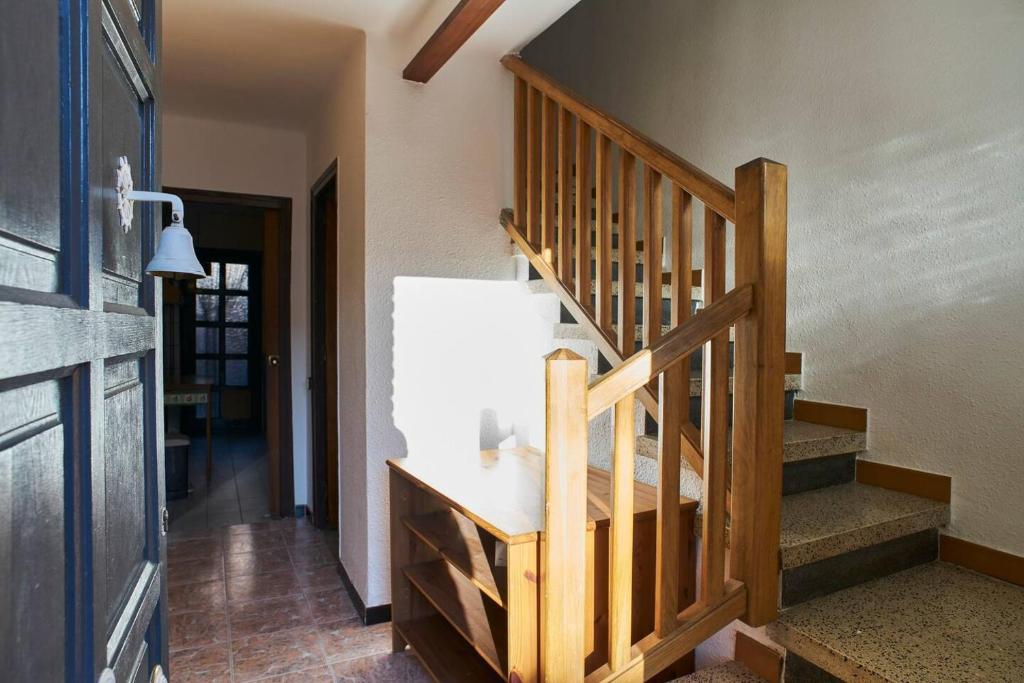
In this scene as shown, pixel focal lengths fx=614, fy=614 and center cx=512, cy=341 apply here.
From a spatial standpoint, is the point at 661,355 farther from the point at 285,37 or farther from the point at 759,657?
the point at 285,37

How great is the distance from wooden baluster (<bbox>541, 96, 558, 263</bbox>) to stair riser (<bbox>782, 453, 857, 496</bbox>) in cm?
126

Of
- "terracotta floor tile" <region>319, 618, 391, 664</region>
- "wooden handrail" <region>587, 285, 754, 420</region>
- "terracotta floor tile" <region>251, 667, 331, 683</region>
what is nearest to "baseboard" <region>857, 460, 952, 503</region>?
"wooden handrail" <region>587, 285, 754, 420</region>

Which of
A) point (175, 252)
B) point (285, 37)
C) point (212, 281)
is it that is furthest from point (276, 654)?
point (212, 281)

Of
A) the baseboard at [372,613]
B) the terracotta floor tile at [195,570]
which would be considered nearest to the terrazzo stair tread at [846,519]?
the baseboard at [372,613]

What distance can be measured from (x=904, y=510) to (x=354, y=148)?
106 inches

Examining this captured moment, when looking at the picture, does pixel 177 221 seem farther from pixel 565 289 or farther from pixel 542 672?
pixel 565 289

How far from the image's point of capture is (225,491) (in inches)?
193

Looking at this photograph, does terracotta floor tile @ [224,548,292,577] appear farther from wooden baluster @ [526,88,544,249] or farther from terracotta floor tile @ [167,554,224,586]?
wooden baluster @ [526,88,544,249]

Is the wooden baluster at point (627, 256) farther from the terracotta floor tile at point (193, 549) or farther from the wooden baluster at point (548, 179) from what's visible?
the terracotta floor tile at point (193, 549)

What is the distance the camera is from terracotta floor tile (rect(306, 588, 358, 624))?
2.81 metres

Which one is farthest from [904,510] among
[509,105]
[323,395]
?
[323,395]

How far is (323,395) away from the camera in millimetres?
3895

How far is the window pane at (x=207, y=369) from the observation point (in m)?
7.57

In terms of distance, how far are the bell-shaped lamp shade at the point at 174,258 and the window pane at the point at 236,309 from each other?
7.17m
